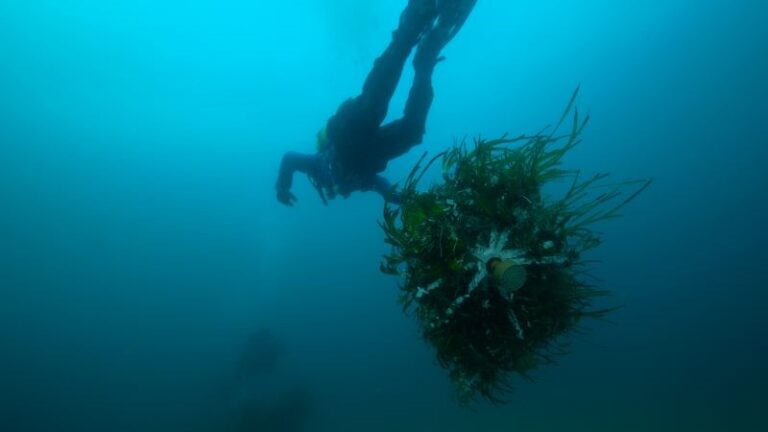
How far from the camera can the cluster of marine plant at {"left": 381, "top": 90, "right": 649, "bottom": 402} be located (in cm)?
280

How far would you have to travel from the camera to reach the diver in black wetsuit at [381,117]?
7.05m

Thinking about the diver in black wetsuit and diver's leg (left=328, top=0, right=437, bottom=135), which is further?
the diver in black wetsuit

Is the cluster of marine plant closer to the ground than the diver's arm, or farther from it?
closer to the ground

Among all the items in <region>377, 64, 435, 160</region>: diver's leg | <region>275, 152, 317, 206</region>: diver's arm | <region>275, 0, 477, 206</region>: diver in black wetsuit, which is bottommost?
<region>377, 64, 435, 160</region>: diver's leg

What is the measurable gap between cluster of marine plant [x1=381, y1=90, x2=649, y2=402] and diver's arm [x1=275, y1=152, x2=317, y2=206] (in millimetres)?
5856

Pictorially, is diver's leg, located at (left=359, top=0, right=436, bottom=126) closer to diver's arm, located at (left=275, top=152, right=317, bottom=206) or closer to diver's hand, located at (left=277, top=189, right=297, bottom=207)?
diver's arm, located at (left=275, top=152, right=317, bottom=206)

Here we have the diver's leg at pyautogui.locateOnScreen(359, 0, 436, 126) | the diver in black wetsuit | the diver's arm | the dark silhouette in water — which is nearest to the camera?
the diver's leg at pyautogui.locateOnScreen(359, 0, 436, 126)

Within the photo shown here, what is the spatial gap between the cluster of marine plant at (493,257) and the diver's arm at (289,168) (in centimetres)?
586

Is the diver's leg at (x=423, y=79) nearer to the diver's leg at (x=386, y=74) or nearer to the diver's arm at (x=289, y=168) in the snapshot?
the diver's leg at (x=386, y=74)

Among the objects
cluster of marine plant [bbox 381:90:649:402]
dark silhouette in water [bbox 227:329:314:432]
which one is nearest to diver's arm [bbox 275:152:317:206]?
cluster of marine plant [bbox 381:90:649:402]

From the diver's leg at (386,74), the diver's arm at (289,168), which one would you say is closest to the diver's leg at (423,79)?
the diver's leg at (386,74)

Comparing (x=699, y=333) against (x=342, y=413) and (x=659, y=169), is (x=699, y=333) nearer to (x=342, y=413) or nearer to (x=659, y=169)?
(x=659, y=169)

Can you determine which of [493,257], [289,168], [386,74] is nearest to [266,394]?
[289,168]

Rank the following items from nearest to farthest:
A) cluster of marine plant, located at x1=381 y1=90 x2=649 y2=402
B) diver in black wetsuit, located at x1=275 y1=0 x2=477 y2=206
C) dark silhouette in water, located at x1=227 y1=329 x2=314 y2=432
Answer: cluster of marine plant, located at x1=381 y1=90 x2=649 y2=402
diver in black wetsuit, located at x1=275 y1=0 x2=477 y2=206
dark silhouette in water, located at x1=227 y1=329 x2=314 y2=432
